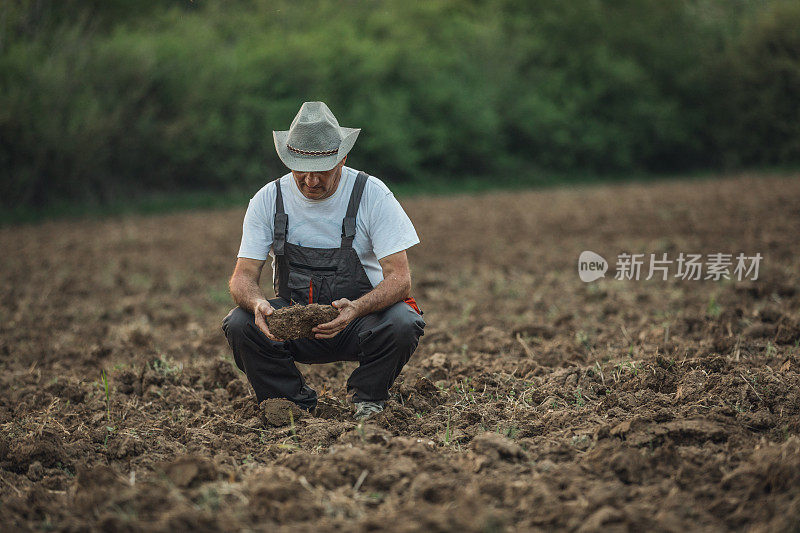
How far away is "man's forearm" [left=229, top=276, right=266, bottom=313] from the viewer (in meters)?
4.04

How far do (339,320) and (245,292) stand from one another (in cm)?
54

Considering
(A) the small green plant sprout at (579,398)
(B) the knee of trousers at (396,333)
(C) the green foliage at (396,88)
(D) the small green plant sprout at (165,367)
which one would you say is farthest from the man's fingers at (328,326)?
(C) the green foliage at (396,88)

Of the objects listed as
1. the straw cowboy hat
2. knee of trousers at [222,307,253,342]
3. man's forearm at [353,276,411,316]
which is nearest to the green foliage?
the straw cowboy hat

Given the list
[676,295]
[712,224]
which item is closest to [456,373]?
[676,295]

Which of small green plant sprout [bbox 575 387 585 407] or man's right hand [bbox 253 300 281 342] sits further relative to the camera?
small green plant sprout [bbox 575 387 585 407]

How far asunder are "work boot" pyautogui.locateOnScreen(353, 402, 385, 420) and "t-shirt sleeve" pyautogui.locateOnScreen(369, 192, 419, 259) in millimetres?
759

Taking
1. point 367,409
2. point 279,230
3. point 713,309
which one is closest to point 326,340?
point 367,409

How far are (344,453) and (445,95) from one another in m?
22.9

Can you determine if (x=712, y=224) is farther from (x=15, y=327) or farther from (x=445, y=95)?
(x=445, y=95)

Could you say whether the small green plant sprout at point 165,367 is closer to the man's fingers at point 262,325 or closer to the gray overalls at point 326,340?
the gray overalls at point 326,340

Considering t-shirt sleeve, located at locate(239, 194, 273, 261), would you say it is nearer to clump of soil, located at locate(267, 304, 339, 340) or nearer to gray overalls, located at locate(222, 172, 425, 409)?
gray overalls, located at locate(222, 172, 425, 409)

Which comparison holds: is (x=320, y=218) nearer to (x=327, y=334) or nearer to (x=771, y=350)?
(x=327, y=334)

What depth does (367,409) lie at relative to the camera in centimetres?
412

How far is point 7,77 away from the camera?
1586cm
